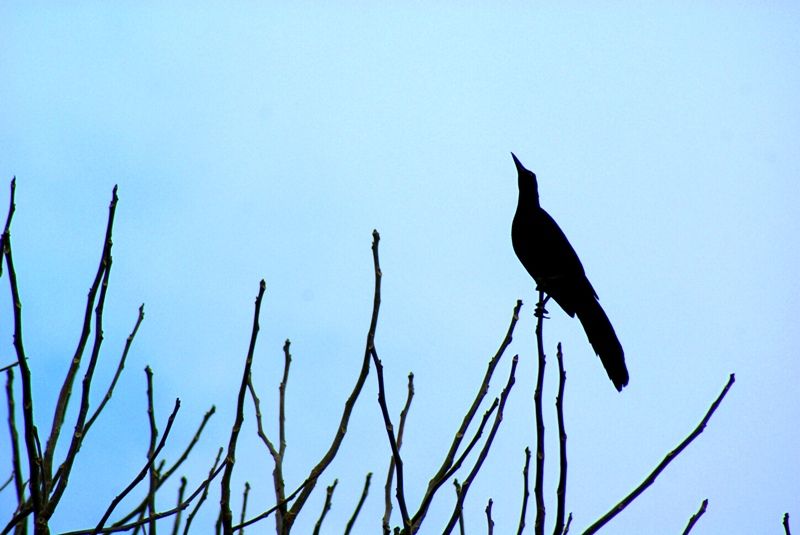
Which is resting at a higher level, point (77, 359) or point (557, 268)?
point (557, 268)

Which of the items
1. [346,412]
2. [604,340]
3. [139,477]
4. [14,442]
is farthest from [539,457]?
[604,340]

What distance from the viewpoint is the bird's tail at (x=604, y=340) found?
13.6 feet

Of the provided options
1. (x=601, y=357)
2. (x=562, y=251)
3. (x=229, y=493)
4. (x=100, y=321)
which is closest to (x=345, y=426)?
(x=229, y=493)

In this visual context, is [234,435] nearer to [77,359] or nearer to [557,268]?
[77,359]

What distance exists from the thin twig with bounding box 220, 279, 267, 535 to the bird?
2.67 metres

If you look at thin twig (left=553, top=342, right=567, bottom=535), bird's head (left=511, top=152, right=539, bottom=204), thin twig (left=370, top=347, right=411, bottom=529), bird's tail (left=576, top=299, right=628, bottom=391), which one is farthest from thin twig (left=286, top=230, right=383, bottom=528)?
bird's head (left=511, top=152, right=539, bottom=204)

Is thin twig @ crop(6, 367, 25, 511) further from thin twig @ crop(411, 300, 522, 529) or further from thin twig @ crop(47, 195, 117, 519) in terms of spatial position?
thin twig @ crop(411, 300, 522, 529)

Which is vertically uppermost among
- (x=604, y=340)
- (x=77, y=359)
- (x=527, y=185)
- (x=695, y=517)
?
(x=527, y=185)

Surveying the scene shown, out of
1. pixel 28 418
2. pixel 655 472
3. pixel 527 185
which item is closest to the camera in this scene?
pixel 28 418

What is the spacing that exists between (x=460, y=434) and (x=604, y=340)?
257 centimetres

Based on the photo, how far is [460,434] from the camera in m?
2.16

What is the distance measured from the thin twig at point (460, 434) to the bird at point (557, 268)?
2071mm

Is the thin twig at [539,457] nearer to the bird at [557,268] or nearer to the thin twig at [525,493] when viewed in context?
the thin twig at [525,493]

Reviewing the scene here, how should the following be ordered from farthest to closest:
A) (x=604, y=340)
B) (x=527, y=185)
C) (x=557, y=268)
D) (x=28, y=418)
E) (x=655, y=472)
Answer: (x=527, y=185), (x=557, y=268), (x=604, y=340), (x=655, y=472), (x=28, y=418)
